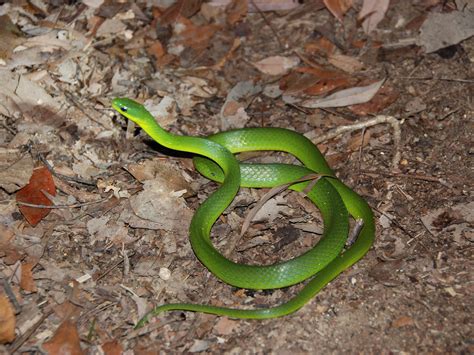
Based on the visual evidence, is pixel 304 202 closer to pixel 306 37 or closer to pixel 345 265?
pixel 345 265

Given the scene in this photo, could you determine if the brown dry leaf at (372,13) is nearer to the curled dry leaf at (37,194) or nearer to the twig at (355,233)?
the twig at (355,233)

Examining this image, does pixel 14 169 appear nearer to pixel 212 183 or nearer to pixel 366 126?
pixel 212 183

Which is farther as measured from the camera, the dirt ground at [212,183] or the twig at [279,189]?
the twig at [279,189]

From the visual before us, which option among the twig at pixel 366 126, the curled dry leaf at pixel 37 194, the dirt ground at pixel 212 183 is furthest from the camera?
the twig at pixel 366 126

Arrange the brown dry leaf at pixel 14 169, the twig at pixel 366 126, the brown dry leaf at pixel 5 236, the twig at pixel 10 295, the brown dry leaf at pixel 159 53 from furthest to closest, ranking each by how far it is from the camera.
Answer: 1. the brown dry leaf at pixel 159 53
2. the twig at pixel 366 126
3. the brown dry leaf at pixel 14 169
4. the brown dry leaf at pixel 5 236
5. the twig at pixel 10 295

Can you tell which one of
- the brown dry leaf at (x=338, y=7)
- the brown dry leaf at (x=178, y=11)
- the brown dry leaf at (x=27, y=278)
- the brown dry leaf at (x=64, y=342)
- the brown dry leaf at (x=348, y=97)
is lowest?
the brown dry leaf at (x=348, y=97)

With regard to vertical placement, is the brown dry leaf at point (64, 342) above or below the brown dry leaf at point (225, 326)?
above

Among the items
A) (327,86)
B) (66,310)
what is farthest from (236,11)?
(66,310)

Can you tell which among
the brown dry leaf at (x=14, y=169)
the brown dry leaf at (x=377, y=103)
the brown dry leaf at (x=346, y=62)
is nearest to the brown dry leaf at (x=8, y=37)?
the brown dry leaf at (x=14, y=169)
